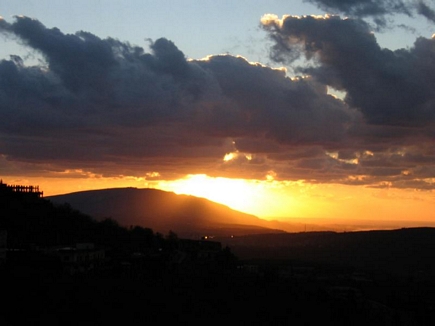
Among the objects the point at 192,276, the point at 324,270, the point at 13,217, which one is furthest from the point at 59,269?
the point at 324,270

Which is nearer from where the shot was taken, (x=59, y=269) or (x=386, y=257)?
(x=59, y=269)

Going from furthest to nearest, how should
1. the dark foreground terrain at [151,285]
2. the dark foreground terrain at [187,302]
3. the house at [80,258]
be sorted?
the house at [80,258] < the dark foreground terrain at [151,285] < the dark foreground terrain at [187,302]

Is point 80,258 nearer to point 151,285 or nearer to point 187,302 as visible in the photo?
point 151,285

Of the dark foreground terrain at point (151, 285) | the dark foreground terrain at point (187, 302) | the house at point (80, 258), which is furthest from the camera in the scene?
the house at point (80, 258)

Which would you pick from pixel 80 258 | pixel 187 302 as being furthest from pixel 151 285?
pixel 80 258

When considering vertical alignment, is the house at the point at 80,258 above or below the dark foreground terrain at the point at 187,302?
above

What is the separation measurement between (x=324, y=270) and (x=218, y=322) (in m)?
55.3

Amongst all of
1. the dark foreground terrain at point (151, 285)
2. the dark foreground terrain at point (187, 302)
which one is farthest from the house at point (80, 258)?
the dark foreground terrain at point (187, 302)

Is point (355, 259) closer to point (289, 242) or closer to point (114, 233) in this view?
point (289, 242)

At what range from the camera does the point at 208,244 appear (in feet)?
290

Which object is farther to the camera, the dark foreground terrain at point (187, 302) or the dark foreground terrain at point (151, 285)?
the dark foreground terrain at point (151, 285)

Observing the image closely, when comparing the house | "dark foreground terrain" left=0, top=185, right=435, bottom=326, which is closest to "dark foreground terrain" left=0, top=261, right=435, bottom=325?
"dark foreground terrain" left=0, top=185, right=435, bottom=326

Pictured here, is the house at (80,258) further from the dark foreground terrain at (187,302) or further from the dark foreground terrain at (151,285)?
the dark foreground terrain at (187,302)

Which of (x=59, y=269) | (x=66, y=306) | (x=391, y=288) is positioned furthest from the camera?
(x=391, y=288)
